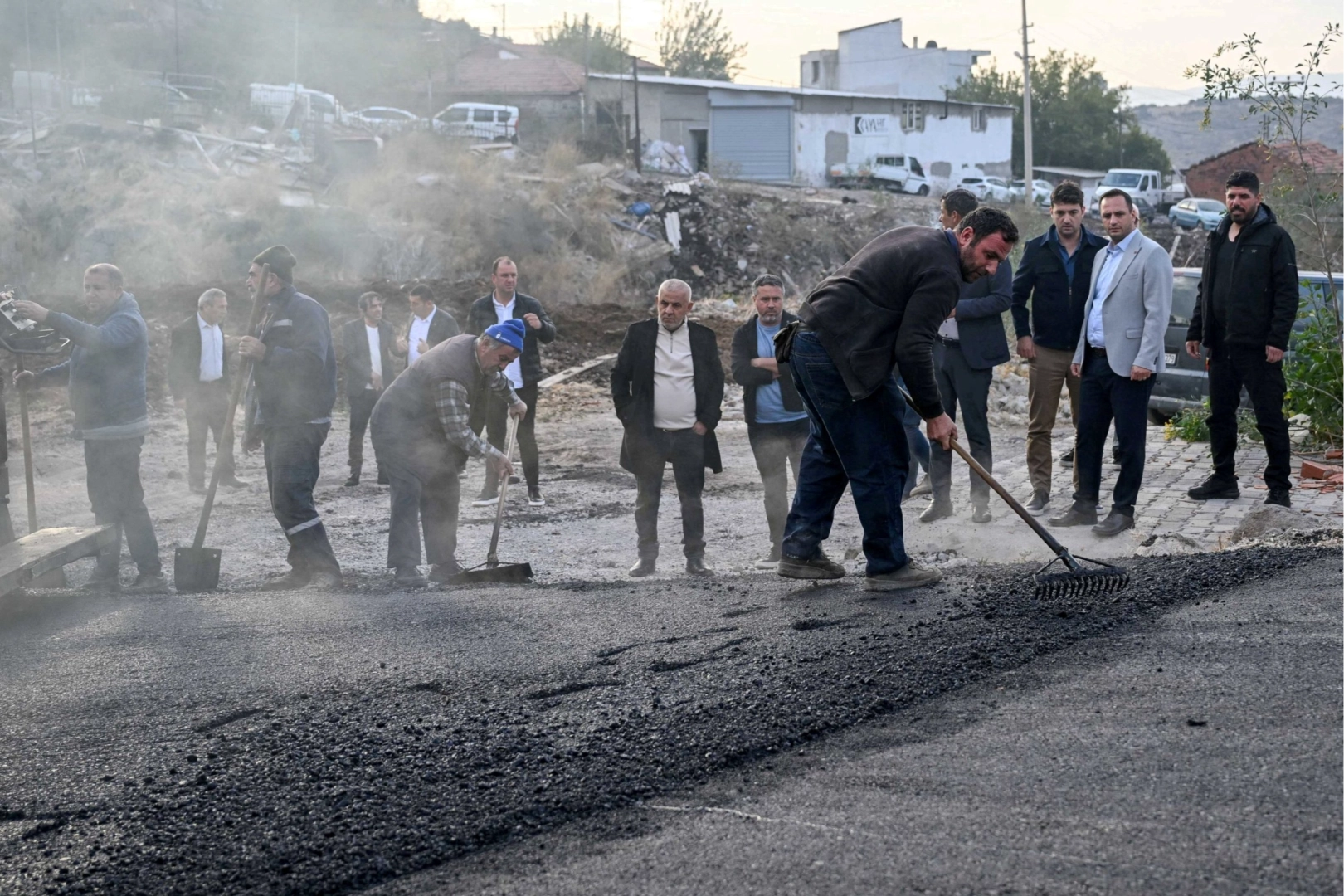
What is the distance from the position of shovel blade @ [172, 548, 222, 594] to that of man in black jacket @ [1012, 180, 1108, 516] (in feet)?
16.7

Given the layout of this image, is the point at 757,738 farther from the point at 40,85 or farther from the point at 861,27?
the point at 861,27

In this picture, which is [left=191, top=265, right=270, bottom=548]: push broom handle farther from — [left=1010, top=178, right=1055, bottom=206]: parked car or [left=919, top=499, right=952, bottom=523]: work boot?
[left=1010, top=178, right=1055, bottom=206]: parked car

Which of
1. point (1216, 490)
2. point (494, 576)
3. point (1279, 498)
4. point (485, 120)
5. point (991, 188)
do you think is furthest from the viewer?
point (991, 188)

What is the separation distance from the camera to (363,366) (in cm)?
1164

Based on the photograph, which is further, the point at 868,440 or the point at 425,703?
the point at 868,440

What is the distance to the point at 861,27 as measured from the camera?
2790 inches

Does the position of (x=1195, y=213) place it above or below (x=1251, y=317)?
above

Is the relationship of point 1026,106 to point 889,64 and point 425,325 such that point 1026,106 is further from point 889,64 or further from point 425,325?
point 425,325

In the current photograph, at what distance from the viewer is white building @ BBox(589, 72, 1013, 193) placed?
50719 millimetres

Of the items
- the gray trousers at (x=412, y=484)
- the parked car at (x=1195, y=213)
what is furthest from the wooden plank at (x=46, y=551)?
the parked car at (x=1195, y=213)

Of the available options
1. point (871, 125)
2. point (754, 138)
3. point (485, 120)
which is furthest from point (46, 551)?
point (871, 125)

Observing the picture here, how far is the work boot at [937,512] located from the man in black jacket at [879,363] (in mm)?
2396

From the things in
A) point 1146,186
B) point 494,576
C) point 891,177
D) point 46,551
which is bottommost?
point 494,576

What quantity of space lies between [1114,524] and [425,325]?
6.38 metres
